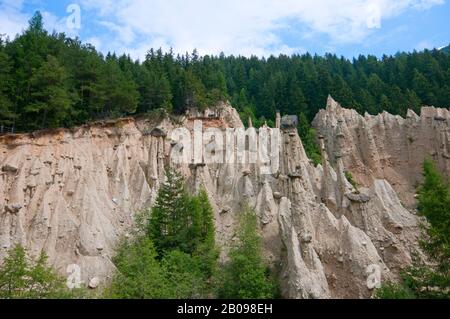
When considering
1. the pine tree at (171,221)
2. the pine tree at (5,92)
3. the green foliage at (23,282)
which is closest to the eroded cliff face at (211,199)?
the pine tree at (5,92)

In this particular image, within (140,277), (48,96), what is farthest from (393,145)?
(48,96)

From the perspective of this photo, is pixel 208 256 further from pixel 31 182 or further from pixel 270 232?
pixel 31 182

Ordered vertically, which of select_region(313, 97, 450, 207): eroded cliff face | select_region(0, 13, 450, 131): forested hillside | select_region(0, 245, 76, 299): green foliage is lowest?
select_region(0, 245, 76, 299): green foliage

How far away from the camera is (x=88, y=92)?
3500cm

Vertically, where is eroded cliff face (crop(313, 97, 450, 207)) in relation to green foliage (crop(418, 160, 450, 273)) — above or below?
above

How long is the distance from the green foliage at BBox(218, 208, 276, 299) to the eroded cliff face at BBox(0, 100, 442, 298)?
4.11ft

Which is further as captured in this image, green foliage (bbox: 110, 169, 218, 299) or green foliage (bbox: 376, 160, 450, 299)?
green foliage (bbox: 110, 169, 218, 299)

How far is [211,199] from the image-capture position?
2864 cm

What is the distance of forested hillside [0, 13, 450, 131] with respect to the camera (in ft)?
98.2

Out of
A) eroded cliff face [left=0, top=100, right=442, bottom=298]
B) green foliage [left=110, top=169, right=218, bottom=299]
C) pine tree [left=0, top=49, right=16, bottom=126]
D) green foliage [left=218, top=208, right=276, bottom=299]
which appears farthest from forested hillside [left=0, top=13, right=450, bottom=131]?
green foliage [left=218, top=208, right=276, bottom=299]

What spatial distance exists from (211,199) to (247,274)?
395 inches

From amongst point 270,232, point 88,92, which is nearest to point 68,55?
point 88,92

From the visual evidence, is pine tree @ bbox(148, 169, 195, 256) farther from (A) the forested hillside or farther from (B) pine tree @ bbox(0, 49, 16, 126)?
(B) pine tree @ bbox(0, 49, 16, 126)

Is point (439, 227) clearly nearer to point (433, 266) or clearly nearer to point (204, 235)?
point (433, 266)
